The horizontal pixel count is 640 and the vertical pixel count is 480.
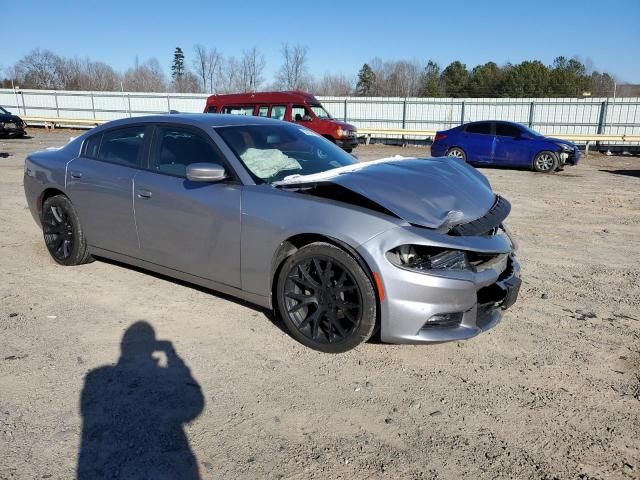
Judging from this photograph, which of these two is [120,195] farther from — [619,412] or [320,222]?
[619,412]

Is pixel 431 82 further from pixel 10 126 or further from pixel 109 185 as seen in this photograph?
pixel 109 185

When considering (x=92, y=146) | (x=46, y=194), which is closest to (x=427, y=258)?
(x=92, y=146)

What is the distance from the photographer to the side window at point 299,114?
16875 millimetres

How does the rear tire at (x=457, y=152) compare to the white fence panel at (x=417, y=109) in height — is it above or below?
below

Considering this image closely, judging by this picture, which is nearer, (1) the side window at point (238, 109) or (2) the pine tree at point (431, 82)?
(1) the side window at point (238, 109)

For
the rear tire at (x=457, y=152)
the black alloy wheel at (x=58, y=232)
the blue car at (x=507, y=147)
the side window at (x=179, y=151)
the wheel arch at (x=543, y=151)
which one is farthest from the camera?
the rear tire at (x=457, y=152)

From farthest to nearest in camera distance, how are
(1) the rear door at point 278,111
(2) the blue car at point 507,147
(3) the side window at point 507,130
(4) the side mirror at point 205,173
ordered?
(1) the rear door at point 278,111
(3) the side window at point 507,130
(2) the blue car at point 507,147
(4) the side mirror at point 205,173

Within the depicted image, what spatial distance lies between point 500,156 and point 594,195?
4765 mm

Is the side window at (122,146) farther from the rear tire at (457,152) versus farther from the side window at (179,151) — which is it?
the rear tire at (457,152)

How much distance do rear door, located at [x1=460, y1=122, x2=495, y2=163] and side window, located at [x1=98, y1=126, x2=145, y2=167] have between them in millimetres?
12296

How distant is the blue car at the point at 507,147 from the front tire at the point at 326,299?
1222 centimetres

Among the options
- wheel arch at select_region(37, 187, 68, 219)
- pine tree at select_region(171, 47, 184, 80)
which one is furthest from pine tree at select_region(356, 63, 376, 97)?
wheel arch at select_region(37, 187, 68, 219)

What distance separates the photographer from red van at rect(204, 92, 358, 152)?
16.3 meters

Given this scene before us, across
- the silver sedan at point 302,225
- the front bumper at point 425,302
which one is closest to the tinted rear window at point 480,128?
the silver sedan at point 302,225
